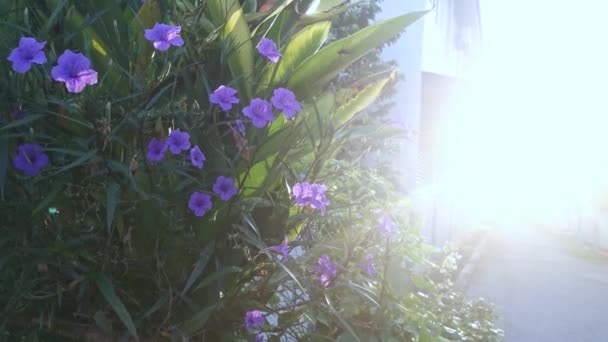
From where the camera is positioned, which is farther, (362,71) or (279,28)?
(362,71)

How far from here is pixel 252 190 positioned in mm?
1434

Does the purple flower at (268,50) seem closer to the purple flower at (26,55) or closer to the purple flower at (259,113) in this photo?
the purple flower at (259,113)

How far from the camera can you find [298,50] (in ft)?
4.97

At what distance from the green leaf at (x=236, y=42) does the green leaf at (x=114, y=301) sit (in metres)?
0.52

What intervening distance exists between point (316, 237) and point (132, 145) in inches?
24.5

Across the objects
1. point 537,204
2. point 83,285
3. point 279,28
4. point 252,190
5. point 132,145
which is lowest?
point 537,204

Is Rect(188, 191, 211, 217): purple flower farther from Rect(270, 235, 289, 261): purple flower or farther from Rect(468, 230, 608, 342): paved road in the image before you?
Rect(468, 230, 608, 342): paved road

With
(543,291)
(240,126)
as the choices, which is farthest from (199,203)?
(543,291)

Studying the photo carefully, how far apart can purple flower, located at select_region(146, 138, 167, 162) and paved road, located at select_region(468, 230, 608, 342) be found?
364cm

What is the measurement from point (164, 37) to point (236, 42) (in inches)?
7.7

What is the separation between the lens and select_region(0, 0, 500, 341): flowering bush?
1251 millimetres

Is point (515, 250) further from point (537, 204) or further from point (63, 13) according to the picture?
point (63, 13)

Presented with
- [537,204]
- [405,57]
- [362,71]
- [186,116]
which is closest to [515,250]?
[405,57]

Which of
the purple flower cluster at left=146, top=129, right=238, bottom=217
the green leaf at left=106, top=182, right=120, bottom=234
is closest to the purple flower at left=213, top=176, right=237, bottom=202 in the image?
the purple flower cluster at left=146, top=129, right=238, bottom=217
